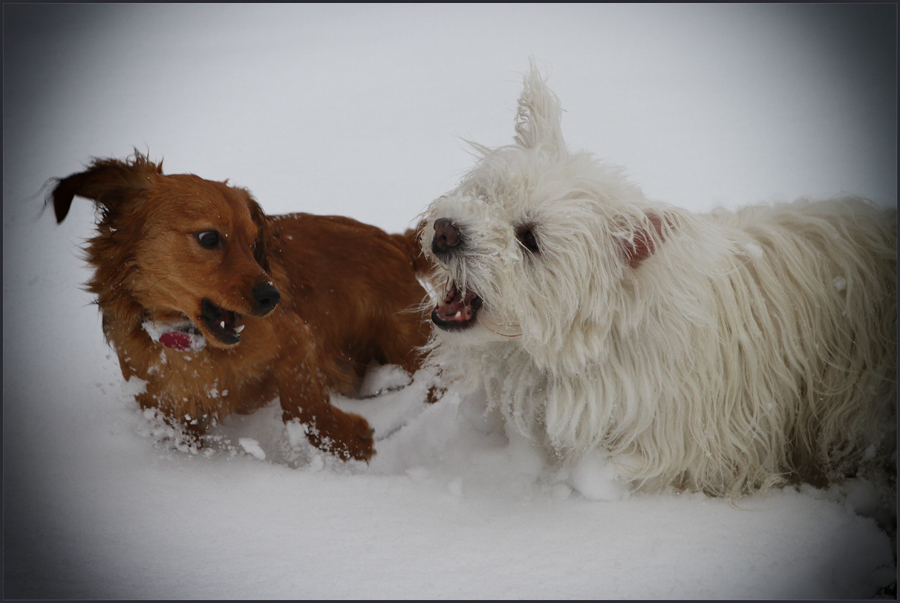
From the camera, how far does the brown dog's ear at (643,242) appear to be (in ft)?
4.96

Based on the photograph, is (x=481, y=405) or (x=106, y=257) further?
(x=481, y=405)

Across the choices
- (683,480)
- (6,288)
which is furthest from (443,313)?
(6,288)

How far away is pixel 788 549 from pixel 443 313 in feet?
3.26

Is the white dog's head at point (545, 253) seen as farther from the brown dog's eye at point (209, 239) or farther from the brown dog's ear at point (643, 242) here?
the brown dog's eye at point (209, 239)

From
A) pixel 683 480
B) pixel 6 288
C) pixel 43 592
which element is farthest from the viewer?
pixel 6 288

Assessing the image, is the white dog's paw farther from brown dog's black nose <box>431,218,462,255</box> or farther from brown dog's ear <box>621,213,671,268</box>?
brown dog's black nose <box>431,218,462,255</box>

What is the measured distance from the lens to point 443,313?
5.42 ft

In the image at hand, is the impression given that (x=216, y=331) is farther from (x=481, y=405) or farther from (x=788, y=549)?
(x=788, y=549)

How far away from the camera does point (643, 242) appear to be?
5.00 ft

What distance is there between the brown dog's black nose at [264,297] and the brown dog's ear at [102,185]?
394 mm

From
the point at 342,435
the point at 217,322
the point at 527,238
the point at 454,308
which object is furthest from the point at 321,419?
the point at 527,238

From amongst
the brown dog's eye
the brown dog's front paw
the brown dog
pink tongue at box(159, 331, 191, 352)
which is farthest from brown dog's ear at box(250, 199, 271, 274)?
the brown dog's front paw

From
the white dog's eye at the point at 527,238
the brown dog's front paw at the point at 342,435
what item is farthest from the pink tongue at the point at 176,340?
the white dog's eye at the point at 527,238

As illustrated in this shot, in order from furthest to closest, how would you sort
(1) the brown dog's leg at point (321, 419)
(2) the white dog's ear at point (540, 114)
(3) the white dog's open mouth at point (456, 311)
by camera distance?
(1) the brown dog's leg at point (321, 419), (2) the white dog's ear at point (540, 114), (3) the white dog's open mouth at point (456, 311)
